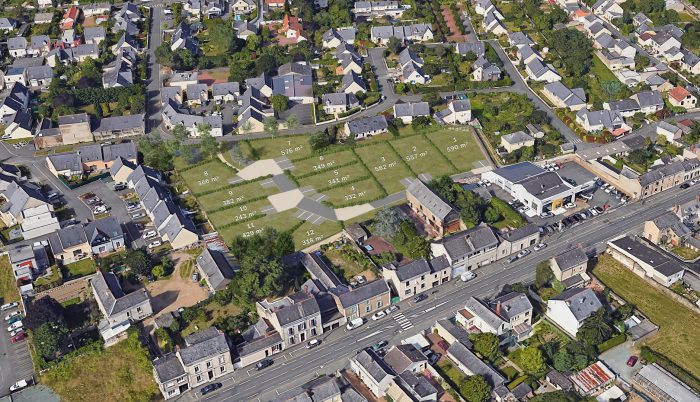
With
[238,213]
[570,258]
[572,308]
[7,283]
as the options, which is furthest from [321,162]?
[572,308]

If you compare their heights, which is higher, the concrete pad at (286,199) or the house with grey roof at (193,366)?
the house with grey roof at (193,366)

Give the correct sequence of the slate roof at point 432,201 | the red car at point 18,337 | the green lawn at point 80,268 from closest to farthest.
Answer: the red car at point 18,337 < the green lawn at point 80,268 < the slate roof at point 432,201

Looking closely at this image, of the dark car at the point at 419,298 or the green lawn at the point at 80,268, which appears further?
the green lawn at the point at 80,268

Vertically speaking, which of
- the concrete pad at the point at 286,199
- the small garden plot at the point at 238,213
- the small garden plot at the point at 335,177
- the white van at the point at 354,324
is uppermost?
the white van at the point at 354,324

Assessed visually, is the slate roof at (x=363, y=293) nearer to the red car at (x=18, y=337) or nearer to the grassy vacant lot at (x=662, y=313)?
the grassy vacant lot at (x=662, y=313)

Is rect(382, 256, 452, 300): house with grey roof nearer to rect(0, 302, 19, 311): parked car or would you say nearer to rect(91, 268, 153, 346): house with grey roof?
rect(91, 268, 153, 346): house with grey roof

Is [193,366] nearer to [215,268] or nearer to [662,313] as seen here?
[215,268]

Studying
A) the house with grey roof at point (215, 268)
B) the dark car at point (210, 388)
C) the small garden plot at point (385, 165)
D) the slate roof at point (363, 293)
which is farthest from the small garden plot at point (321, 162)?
the dark car at point (210, 388)
